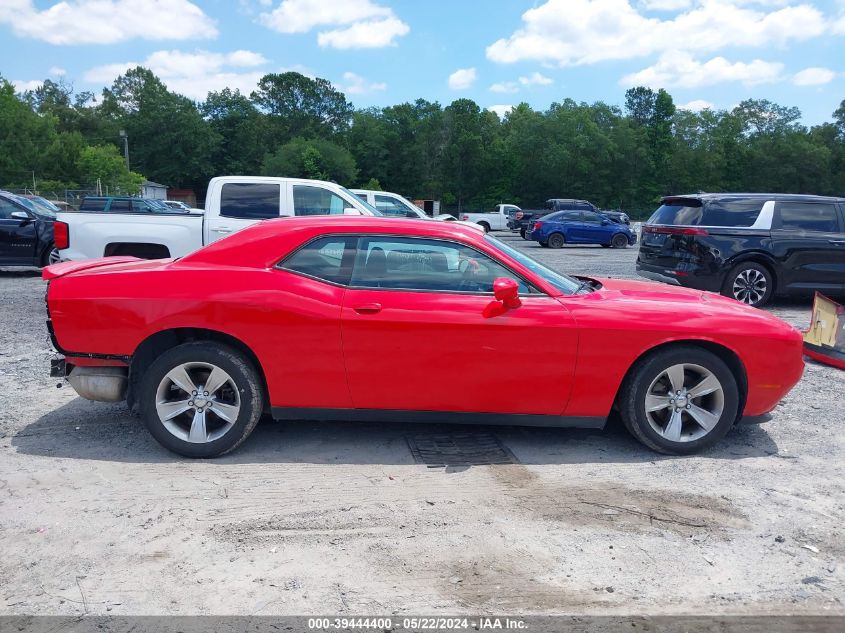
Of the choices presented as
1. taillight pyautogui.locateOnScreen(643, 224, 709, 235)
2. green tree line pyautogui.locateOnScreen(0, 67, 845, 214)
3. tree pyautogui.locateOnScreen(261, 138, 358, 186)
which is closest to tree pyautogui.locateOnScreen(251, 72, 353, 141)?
green tree line pyautogui.locateOnScreen(0, 67, 845, 214)

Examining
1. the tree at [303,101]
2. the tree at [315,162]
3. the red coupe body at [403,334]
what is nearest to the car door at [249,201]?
the red coupe body at [403,334]

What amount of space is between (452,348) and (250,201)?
5.75 meters

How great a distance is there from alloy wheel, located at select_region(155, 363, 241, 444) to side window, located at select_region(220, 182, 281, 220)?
503cm

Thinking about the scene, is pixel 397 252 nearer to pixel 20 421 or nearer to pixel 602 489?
pixel 602 489

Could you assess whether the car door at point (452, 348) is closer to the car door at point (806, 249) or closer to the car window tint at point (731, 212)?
the car window tint at point (731, 212)

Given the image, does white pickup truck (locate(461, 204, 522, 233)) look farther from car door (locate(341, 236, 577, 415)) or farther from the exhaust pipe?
the exhaust pipe

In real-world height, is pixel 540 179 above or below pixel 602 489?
above

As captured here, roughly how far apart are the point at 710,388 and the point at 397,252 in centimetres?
224

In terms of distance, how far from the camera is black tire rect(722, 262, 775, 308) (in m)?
10.1

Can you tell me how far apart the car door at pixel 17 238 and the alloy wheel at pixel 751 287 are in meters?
12.7

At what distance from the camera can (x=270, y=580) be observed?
3.02 metres

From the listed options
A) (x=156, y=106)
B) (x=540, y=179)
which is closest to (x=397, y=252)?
(x=540, y=179)

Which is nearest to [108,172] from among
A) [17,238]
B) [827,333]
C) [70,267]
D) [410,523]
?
[17,238]

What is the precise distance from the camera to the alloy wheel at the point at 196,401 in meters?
4.30
